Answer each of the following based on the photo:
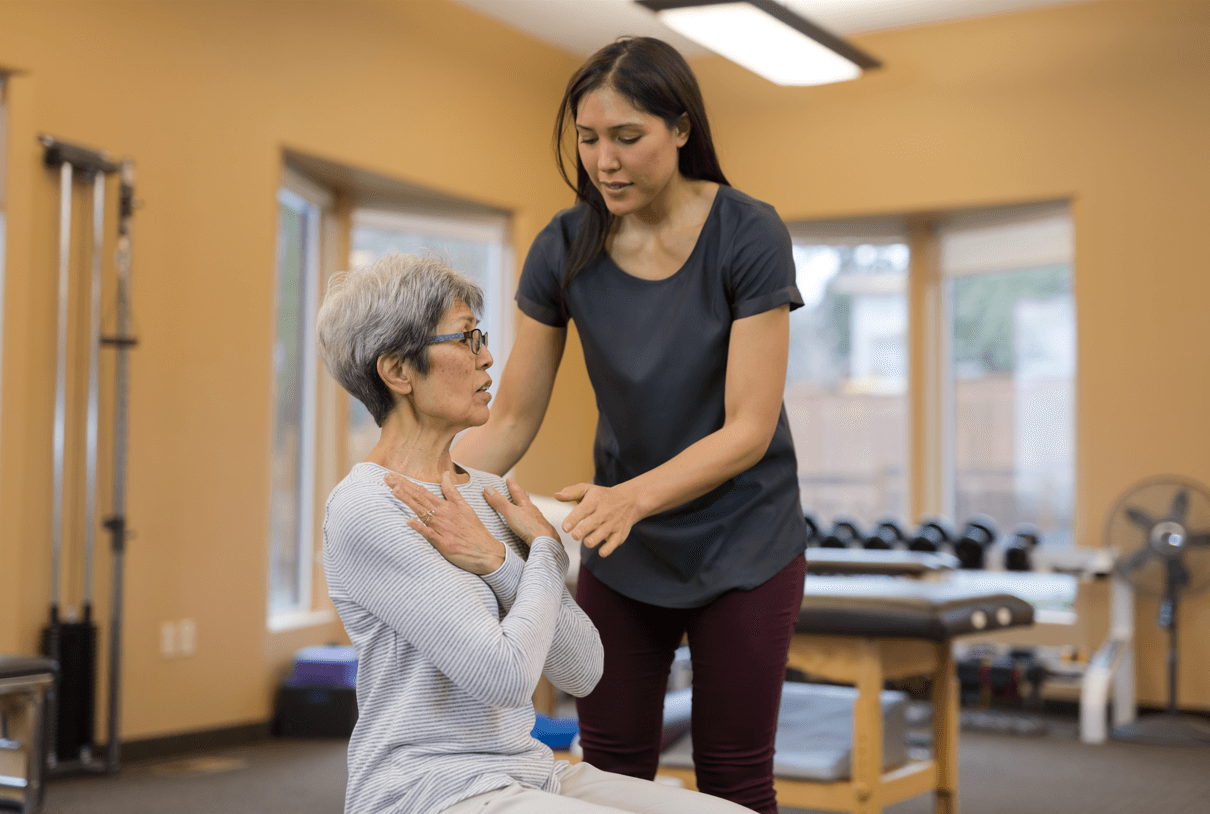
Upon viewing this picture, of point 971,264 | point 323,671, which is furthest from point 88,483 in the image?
point 971,264

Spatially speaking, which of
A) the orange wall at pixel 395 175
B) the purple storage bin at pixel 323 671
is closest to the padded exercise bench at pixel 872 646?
→ the purple storage bin at pixel 323 671

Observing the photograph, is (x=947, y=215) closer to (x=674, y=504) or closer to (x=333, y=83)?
(x=333, y=83)

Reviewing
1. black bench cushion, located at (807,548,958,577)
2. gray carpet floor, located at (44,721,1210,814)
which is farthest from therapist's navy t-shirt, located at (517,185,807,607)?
black bench cushion, located at (807,548,958,577)

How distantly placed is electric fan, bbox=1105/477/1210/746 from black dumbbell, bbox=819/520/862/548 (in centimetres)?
105

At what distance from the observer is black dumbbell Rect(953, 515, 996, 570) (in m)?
4.80

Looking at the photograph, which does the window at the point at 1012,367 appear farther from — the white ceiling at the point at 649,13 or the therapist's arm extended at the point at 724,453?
the therapist's arm extended at the point at 724,453

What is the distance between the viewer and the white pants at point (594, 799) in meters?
1.14

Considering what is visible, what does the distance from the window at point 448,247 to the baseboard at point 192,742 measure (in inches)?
48.7

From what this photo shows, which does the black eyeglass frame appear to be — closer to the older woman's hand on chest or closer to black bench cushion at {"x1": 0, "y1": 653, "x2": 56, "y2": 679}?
the older woman's hand on chest

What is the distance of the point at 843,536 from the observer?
502 cm

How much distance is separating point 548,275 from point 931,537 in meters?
3.69

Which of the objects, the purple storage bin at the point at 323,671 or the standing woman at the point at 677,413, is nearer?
the standing woman at the point at 677,413

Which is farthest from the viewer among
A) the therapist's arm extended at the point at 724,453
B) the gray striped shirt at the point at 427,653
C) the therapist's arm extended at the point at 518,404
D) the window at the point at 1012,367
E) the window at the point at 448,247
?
the window at the point at 1012,367

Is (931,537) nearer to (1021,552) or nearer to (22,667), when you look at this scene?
(1021,552)
